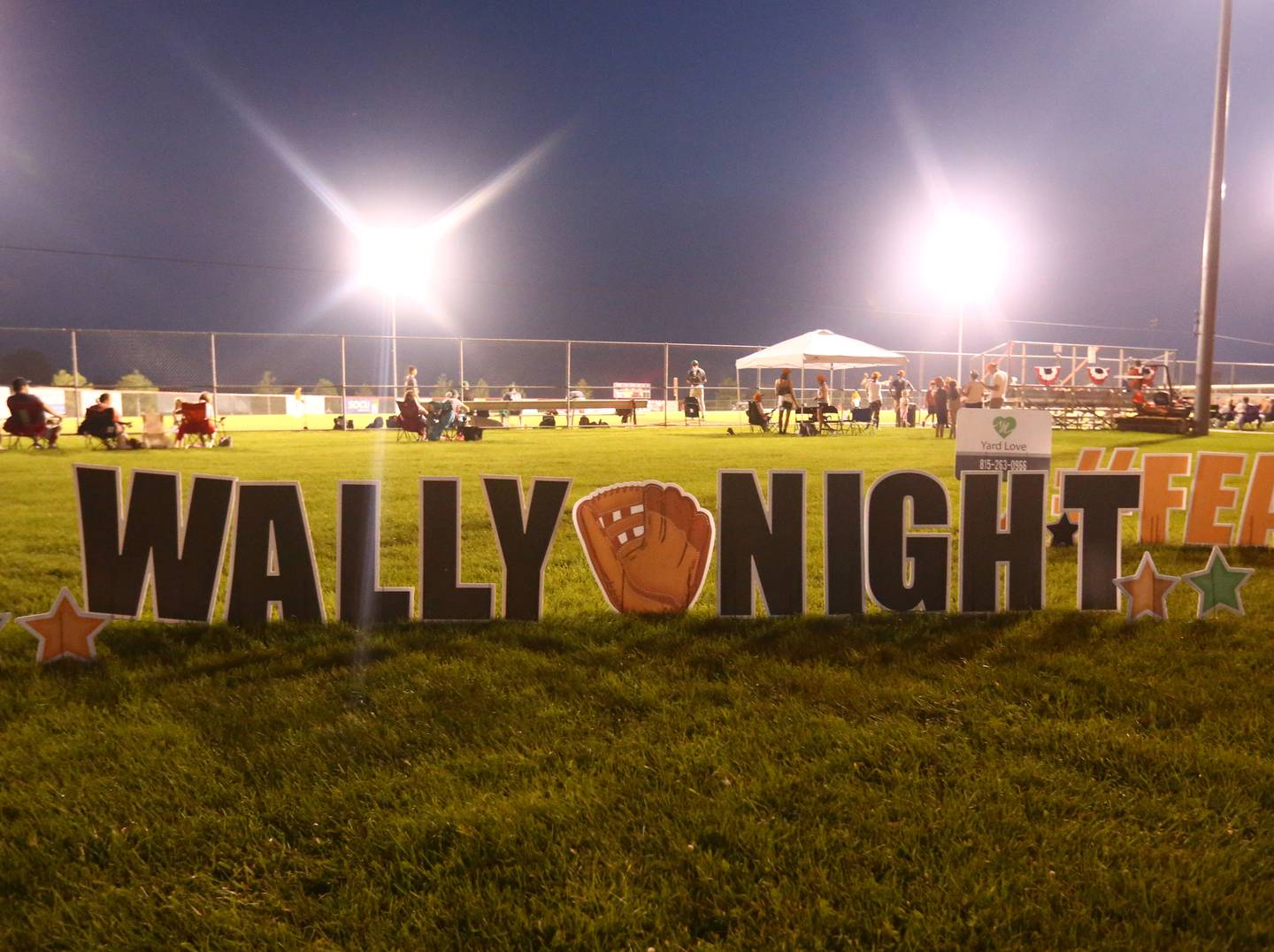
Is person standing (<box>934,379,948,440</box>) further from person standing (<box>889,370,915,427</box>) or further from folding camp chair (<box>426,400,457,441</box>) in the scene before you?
folding camp chair (<box>426,400,457,441</box>)

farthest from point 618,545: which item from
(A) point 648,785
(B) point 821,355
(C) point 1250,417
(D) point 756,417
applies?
(C) point 1250,417

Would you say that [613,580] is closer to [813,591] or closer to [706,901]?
[813,591]

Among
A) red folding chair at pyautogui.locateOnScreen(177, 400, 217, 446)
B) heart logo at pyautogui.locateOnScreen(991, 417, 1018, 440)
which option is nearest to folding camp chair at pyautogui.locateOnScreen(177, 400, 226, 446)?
red folding chair at pyautogui.locateOnScreen(177, 400, 217, 446)

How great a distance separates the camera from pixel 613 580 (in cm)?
423

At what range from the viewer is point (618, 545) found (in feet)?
13.8

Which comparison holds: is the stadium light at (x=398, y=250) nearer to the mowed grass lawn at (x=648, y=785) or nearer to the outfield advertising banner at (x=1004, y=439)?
the outfield advertising banner at (x=1004, y=439)

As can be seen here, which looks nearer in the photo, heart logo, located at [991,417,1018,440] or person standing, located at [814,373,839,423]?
heart logo, located at [991,417,1018,440]

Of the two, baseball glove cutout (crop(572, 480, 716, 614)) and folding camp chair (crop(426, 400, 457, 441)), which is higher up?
folding camp chair (crop(426, 400, 457, 441))

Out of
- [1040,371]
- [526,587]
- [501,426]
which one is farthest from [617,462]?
[1040,371]

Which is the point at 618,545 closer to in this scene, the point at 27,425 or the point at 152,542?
the point at 152,542

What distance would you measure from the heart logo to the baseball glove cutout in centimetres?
332

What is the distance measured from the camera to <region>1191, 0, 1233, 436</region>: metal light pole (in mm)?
18531

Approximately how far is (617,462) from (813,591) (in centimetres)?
779

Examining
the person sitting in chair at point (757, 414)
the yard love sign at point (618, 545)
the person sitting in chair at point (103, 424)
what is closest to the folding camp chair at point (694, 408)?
the person sitting in chair at point (757, 414)
